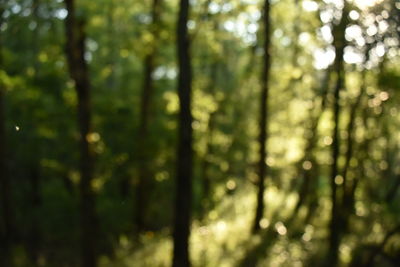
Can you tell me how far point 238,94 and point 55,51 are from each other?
750 inches

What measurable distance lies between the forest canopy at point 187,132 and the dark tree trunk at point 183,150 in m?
0.02

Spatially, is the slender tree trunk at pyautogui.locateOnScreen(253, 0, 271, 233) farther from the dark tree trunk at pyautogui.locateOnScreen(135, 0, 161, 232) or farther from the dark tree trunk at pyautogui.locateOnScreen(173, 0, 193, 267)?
the dark tree trunk at pyautogui.locateOnScreen(173, 0, 193, 267)

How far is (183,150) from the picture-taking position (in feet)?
35.6

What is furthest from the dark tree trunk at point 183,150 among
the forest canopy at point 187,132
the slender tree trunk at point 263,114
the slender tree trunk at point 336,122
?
the slender tree trunk at point 263,114

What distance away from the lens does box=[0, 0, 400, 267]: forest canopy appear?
37.3 ft

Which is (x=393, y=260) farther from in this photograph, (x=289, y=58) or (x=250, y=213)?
(x=289, y=58)

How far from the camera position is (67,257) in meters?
20.8

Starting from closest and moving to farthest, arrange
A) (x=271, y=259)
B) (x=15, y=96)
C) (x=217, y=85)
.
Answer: (x=271, y=259) → (x=15, y=96) → (x=217, y=85)

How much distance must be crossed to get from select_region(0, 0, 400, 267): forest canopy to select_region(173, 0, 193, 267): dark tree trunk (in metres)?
0.02

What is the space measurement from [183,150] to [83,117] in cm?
206

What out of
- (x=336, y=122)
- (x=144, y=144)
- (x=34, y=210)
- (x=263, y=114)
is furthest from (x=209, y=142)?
(x=336, y=122)

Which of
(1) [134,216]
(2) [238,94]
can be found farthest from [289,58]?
(1) [134,216]

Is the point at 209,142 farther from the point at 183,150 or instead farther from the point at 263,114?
the point at 183,150

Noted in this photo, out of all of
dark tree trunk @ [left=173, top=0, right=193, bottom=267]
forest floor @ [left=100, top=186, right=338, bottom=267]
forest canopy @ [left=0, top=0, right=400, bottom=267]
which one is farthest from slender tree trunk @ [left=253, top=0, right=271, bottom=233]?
dark tree trunk @ [left=173, top=0, right=193, bottom=267]
